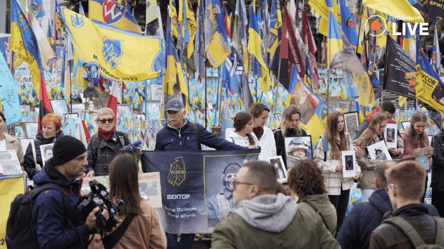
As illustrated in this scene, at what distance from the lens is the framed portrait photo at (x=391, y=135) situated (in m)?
8.05

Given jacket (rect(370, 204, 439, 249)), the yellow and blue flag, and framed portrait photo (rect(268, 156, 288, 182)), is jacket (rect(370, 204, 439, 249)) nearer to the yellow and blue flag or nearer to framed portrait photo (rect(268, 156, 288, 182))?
framed portrait photo (rect(268, 156, 288, 182))

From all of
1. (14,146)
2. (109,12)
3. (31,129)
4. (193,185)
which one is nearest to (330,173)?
(193,185)

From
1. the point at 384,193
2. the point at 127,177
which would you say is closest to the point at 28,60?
the point at 127,177

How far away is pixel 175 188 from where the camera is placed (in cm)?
646

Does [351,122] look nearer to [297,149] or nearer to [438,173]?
[438,173]

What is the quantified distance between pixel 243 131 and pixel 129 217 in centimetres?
321

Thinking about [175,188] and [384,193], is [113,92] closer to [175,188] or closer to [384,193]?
[175,188]

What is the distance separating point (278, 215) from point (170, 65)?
9.91m

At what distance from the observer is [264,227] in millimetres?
2867

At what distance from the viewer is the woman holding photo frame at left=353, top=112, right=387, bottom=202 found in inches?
287

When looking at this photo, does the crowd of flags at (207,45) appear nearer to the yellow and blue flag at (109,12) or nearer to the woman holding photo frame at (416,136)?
the yellow and blue flag at (109,12)

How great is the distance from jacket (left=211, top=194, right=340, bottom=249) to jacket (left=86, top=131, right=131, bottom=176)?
362cm

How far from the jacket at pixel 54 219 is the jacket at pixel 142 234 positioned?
0.27 meters

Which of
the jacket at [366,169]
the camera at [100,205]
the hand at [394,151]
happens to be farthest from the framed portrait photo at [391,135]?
the camera at [100,205]
